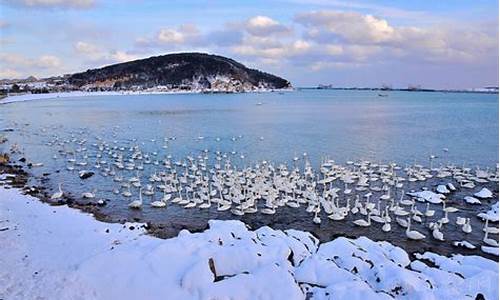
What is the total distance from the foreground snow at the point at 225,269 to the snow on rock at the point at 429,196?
26.0 feet

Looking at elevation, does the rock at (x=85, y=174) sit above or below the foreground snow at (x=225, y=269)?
below

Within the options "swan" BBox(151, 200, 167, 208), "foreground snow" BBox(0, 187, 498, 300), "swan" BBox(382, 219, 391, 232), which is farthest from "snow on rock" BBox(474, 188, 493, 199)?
"swan" BBox(151, 200, 167, 208)

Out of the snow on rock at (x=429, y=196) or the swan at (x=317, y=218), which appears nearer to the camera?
the swan at (x=317, y=218)

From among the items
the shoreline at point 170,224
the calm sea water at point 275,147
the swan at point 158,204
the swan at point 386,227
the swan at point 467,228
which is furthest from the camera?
the swan at point 158,204

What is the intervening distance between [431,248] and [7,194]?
771 inches

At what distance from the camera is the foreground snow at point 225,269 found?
11.2 meters

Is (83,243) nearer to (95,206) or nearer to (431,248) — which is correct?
(95,206)

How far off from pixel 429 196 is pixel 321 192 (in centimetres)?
558

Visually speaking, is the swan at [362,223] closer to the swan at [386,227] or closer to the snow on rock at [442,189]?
the swan at [386,227]

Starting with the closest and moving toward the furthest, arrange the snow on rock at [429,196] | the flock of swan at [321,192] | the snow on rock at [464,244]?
1. the snow on rock at [464,244]
2. the flock of swan at [321,192]
3. the snow on rock at [429,196]

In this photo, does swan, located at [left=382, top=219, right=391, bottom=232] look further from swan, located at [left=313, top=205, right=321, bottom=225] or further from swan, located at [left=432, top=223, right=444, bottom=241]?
swan, located at [left=313, top=205, right=321, bottom=225]

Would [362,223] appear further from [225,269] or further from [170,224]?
[225,269]

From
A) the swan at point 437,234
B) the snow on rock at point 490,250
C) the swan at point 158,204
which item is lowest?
the snow on rock at point 490,250

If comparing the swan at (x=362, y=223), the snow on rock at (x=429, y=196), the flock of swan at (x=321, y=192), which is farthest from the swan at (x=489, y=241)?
the snow on rock at (x=429, y=196)
